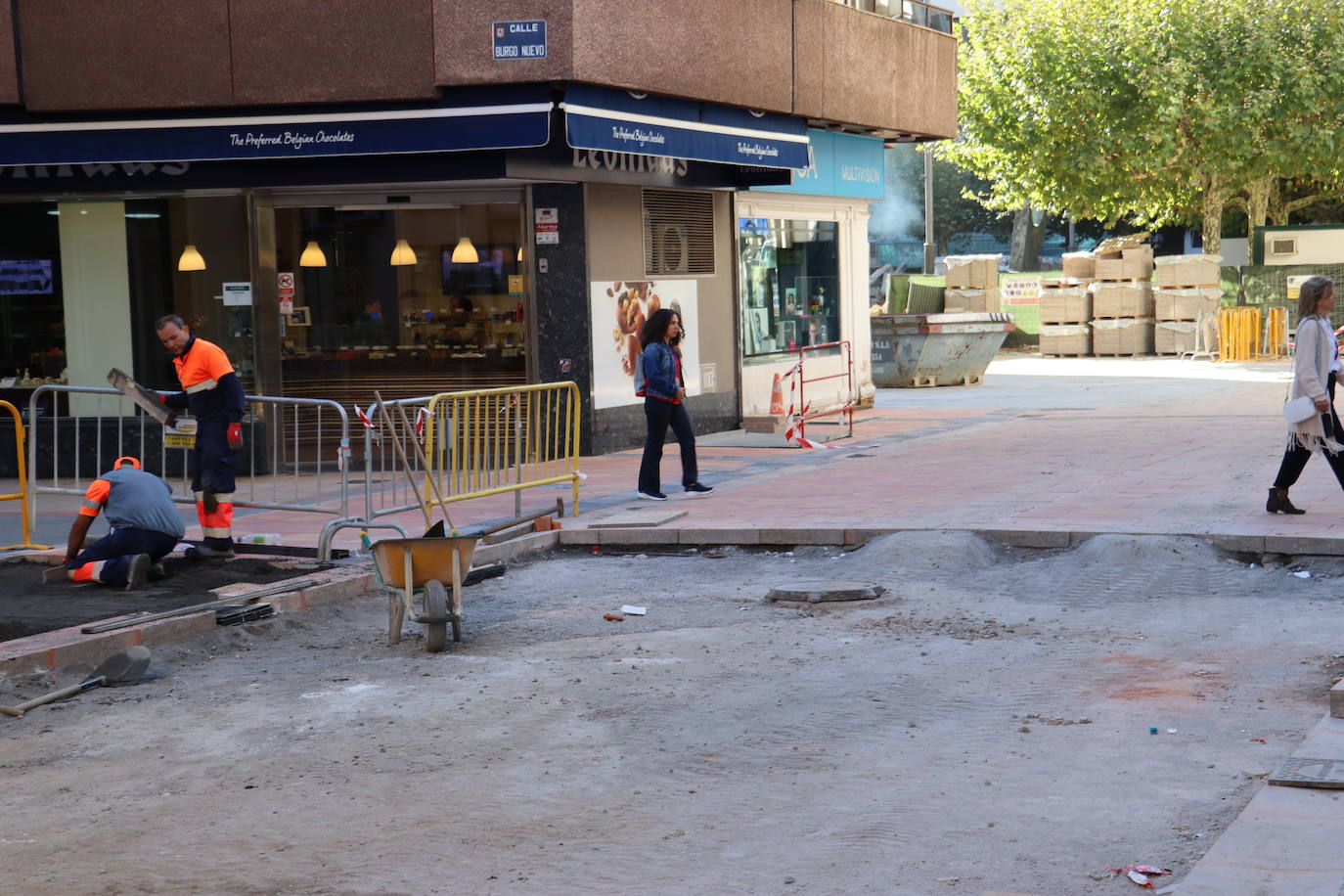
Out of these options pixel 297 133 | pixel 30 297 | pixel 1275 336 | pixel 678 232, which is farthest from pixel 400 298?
pixel 1275 336


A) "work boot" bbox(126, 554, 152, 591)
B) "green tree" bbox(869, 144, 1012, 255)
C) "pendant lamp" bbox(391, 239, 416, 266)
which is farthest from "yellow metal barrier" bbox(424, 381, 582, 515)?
"green tree" bbox(869, 144, 1012, 255)

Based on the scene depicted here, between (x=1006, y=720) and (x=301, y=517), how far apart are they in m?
7.57

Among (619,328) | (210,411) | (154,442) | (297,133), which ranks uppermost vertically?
(297,133)

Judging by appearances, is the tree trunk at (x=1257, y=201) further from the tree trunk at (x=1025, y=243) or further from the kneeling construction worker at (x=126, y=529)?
the kneeling construction worker at (x=126, y=529)

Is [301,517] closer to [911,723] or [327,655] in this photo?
[327,655]

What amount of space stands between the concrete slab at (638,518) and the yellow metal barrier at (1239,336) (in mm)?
21684

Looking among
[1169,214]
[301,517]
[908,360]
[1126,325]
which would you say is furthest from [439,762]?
[1169,214]

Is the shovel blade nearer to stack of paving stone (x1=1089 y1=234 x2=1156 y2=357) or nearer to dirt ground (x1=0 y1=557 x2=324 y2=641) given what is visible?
dirt ground (x1=0 y1=557 x2=324 y2=641)

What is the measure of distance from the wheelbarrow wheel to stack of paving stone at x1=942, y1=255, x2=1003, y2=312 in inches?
978

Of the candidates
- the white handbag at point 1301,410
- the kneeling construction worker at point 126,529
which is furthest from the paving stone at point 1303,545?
the kneeling construction worker at point 126,529

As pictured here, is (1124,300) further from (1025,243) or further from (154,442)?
(1025,243)

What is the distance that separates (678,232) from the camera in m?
17.8

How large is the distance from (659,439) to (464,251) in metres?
3.94

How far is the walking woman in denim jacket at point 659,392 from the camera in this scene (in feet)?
41.9
